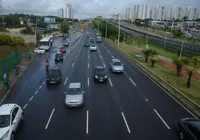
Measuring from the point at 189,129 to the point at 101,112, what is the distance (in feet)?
22.7

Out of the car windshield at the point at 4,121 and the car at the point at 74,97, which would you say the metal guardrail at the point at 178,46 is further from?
the car windshield at the point at 4,121

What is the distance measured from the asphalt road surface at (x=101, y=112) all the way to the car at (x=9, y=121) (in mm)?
726

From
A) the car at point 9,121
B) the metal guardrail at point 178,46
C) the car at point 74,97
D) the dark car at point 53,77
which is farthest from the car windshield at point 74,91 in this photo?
the metal guardrail at point 178,46

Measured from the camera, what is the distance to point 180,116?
53.0 feet

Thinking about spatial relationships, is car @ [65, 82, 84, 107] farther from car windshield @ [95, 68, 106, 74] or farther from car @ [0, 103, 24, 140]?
car windshield @ [95, 68, 106, 74]

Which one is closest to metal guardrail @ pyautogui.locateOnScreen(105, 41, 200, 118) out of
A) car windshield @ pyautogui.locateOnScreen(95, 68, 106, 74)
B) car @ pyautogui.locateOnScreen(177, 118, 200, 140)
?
car @ pyautogui.locateOnScreen(177, 118, 200, 140)

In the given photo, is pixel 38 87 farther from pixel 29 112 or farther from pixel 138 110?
pixel 138 110

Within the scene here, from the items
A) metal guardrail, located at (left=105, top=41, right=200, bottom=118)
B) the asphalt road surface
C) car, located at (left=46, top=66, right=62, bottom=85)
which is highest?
Answer: car, located at (left=46, top=66, right=62, bottom=85)

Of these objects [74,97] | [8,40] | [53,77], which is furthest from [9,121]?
[8,40]

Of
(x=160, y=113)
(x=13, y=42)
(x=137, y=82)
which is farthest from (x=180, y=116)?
(x=13, y=42)

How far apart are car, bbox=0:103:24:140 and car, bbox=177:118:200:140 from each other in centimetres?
1057

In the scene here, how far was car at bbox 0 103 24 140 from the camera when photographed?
11.7 metres

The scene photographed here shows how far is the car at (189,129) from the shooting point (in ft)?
37.6

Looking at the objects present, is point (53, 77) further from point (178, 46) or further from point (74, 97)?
point (178, 46)
